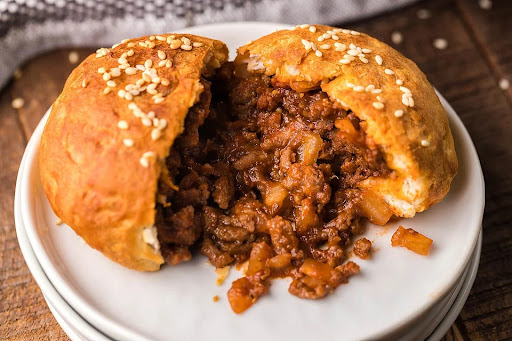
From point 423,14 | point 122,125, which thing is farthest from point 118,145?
point 423,14

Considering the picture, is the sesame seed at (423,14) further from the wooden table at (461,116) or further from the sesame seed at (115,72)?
the sesame seed at (115,72)

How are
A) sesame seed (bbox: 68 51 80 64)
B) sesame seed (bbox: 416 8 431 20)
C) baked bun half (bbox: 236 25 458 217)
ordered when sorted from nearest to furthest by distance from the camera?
baked bun half (bbox: 236 25 458 217) → sesame seed (bbox: 68 51 80 64) → sesame seed (bbox: 416 8 431 20)

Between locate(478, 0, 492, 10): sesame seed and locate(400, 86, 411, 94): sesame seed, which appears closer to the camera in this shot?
locate(400, 86, 411, 94): sesame seed

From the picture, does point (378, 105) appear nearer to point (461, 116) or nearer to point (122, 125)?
point (122, 125)

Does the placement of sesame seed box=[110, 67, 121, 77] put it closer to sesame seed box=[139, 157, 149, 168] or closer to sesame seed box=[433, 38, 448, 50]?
sesame seed box=[139, 157, 149, 168]

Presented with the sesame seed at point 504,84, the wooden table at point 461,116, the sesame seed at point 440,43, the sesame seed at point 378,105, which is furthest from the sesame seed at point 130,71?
the sesame seed at point 504,84

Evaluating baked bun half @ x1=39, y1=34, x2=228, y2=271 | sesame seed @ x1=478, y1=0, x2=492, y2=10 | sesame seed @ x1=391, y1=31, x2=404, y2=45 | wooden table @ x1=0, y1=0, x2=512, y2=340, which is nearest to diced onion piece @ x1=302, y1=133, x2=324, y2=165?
baked bun half @ x1=39, y1=34, x2=228, y2=271

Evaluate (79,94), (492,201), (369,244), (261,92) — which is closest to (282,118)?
(261,92)
